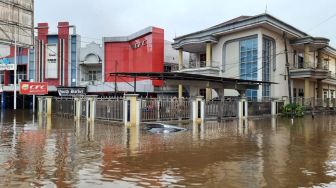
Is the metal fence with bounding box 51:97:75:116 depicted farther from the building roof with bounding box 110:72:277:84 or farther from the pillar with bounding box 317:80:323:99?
the pillar with bounding box 317:80:323:99

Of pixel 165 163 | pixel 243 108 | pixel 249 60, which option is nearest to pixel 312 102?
pixel 249 60

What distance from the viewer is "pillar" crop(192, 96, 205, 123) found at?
903 inches

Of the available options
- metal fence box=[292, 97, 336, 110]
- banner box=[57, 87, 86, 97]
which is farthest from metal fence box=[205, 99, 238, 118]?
Result: banner box=[57, 87, 86, 97]

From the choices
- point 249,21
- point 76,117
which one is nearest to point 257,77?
point 249,21

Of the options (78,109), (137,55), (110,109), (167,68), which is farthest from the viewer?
(167,68)

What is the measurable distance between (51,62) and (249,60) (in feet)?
86.1

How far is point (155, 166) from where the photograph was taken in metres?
8.07

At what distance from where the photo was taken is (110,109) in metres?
21.3

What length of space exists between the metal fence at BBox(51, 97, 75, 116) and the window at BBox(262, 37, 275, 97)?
18897mm

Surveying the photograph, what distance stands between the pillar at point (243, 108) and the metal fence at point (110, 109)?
1066 centimetres

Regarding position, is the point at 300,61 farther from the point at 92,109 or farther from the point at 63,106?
the point at 92,109

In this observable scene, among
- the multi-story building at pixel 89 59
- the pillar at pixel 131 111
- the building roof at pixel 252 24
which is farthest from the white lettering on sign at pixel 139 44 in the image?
the pillar at pixel 131 111

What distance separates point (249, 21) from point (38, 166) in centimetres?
2785

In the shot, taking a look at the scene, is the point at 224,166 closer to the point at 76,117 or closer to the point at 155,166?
the point at 155,166
